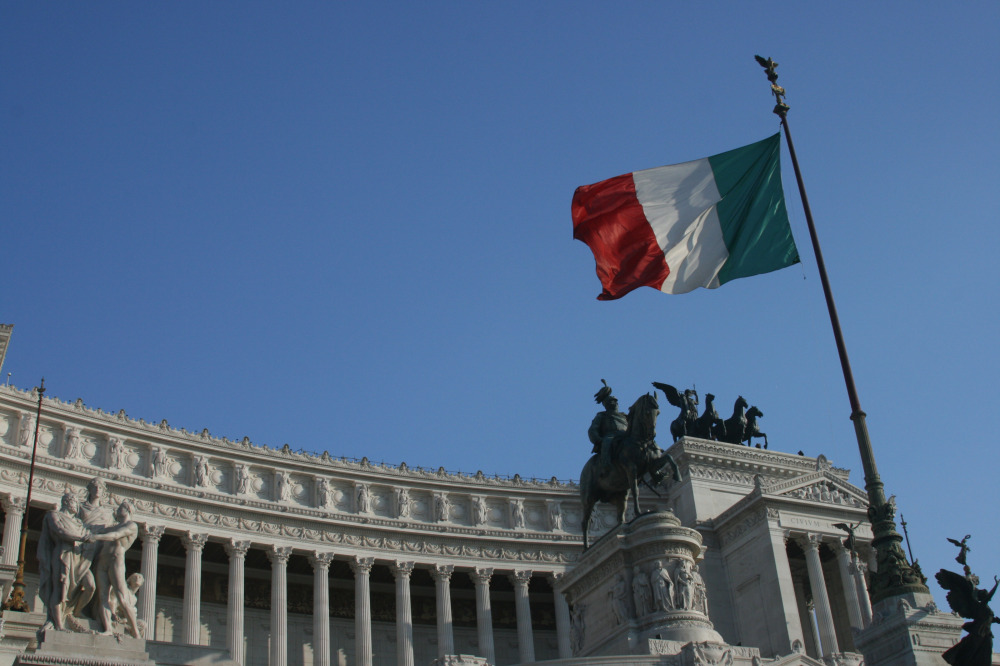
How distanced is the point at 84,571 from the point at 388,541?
3711 cm

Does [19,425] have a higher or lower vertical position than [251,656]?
higher

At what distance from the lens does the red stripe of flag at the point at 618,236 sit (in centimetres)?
2498

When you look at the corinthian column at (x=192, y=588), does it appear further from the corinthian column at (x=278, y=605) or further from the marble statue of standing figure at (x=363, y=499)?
the marble statue of standing figure at (x=363, y=499)

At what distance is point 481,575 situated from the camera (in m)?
53.1

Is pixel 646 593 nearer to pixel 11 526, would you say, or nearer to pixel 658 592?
pixel 658 592

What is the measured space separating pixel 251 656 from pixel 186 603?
20.9ft

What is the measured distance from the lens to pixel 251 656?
49906 millimetres

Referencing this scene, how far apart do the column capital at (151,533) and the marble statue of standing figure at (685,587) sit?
27.6m

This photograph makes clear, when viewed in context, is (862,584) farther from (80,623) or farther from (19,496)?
(80,623)

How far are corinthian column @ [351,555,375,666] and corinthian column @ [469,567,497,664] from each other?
5.34m

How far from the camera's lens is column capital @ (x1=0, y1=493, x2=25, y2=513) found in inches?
1670

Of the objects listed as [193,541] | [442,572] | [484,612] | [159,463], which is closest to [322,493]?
[442,572]

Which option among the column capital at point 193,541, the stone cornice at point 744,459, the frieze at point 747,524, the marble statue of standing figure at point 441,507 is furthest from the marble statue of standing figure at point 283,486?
Answer: the frieze at point 747,524

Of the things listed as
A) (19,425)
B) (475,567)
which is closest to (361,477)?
(475,567)
